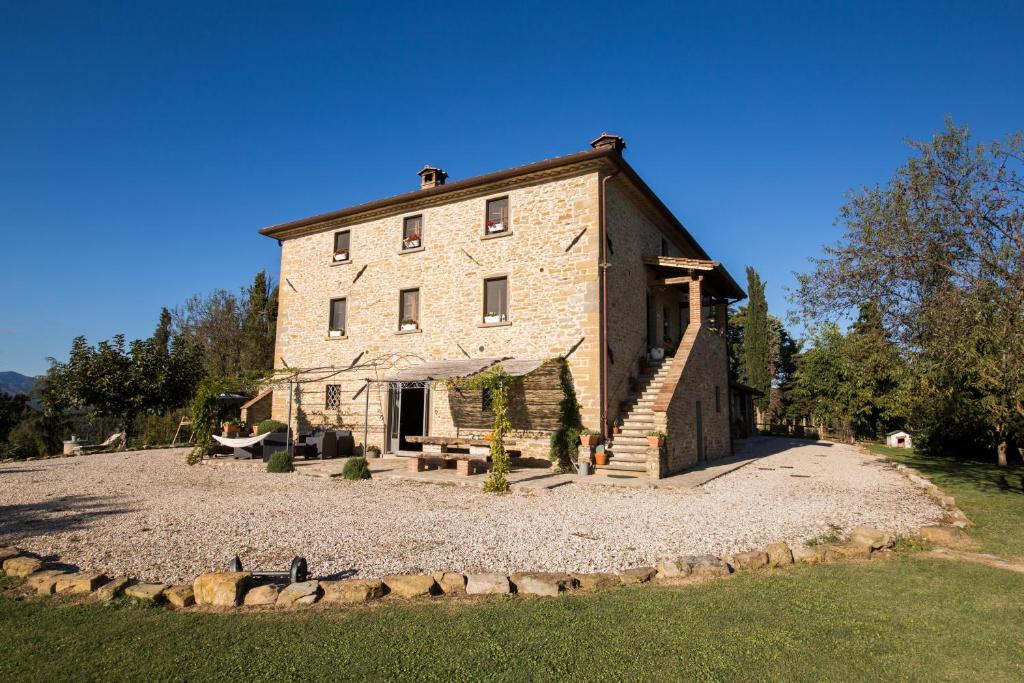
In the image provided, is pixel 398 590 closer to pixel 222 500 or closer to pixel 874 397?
pixel 222 500

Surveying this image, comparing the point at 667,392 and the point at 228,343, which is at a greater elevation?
the point at 228,343

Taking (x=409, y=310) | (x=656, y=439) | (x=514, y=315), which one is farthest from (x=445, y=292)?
(x=656, y=439)

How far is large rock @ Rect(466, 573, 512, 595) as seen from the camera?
4.34 m

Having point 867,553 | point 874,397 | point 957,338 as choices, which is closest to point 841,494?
point 957,338

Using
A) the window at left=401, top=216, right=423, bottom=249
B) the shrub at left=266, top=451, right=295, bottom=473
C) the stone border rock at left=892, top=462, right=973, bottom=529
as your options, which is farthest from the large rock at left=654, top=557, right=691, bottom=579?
the window at left=401, top=216, right=423, bottom=249

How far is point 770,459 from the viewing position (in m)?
16.7

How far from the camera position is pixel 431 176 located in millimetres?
17000

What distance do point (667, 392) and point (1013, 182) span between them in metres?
7.15

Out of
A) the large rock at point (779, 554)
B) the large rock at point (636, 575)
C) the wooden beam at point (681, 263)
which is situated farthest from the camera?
the wooden beam at point (681, 263)

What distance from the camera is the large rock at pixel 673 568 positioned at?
4.88 meters

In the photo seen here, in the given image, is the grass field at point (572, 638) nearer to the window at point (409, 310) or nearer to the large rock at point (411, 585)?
the large rock at point (411, 585)

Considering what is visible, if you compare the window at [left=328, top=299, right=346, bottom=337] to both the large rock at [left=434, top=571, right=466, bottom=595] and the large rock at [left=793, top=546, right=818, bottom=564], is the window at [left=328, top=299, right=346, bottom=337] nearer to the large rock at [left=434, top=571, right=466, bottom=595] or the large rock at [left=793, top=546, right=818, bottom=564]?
the large rock at [left=434, top=571, right=466, bottom=595]

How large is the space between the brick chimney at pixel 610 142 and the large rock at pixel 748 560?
39.8 feet

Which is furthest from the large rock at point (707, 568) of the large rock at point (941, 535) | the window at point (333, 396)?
the window at point (333, 396)
